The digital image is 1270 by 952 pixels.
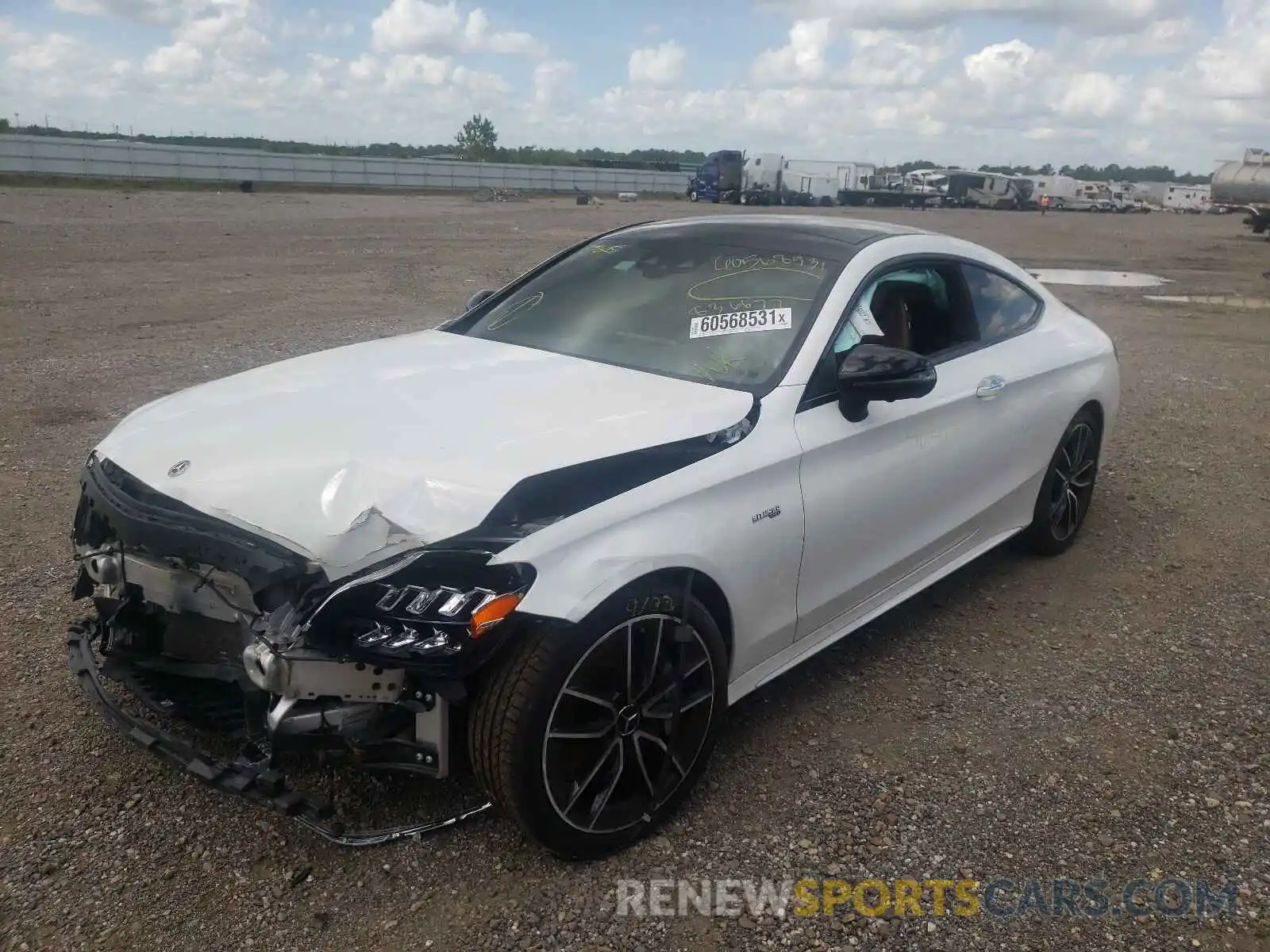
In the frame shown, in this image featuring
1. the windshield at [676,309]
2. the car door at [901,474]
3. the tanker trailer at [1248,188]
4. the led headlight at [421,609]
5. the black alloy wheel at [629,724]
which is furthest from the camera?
the tanker trailer at [1248,188]

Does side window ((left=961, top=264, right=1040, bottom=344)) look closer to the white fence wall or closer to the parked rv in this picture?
the white fence wall

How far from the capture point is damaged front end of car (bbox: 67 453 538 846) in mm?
2271

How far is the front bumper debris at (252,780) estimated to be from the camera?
2371 millimetres

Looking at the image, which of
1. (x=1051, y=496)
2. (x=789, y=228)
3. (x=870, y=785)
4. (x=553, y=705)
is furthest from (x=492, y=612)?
(x=1051, y=496)

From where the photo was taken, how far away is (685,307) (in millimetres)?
3568

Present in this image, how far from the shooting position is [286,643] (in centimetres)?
229

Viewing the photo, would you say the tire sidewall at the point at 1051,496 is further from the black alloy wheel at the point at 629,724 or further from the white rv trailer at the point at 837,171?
the white rv trailer at the point at 837,171

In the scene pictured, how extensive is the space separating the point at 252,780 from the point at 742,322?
6.73 ft

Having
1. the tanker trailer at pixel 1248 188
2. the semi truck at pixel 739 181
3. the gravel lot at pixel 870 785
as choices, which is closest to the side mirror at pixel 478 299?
the gravel lot at pixel 870 785

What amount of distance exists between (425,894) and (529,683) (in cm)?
65

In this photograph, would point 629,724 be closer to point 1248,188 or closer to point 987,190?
point 1248,188

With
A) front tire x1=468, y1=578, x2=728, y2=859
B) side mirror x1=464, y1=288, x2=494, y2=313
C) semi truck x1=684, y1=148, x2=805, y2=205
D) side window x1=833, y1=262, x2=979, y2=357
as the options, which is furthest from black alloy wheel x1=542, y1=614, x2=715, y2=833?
semi truck x1=684, y1=148, x2=805, y2=205

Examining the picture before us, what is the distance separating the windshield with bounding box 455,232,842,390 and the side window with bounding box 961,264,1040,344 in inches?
39.0

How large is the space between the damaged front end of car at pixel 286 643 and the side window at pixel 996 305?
271cm
